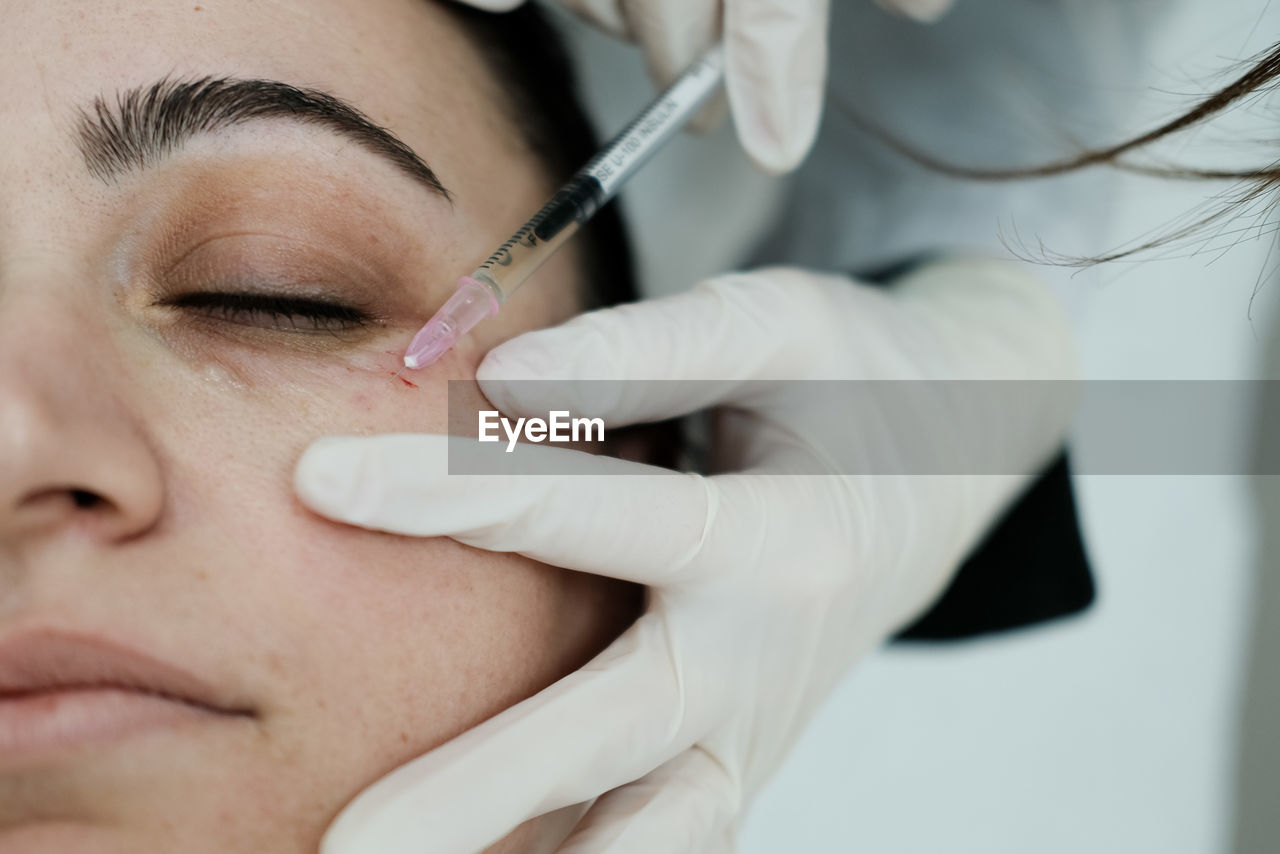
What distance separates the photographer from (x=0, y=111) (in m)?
0.77

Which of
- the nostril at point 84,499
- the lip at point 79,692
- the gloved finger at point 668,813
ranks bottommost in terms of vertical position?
the gloved finger at point 668,813

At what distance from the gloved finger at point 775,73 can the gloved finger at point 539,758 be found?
2.18 feet

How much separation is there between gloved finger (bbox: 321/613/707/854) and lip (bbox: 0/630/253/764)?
0.17 m

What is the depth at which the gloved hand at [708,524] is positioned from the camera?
759mm

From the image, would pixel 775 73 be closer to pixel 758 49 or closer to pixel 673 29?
pixel 758 49

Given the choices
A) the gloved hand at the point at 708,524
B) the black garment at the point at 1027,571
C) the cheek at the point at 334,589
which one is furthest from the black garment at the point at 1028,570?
the cheek at the point at 334,589

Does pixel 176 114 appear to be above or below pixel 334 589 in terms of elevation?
above

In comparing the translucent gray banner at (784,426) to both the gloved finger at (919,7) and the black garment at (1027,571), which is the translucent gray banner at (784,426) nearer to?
the black garment at (1027,571)

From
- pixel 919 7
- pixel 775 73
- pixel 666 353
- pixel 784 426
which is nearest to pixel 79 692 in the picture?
pixel 666 353

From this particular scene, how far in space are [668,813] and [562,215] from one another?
2.16 ft

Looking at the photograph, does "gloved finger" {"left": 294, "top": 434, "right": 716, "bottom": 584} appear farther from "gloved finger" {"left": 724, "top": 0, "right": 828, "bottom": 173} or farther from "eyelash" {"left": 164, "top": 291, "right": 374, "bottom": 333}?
"gloved finger" {"left": 724, "top": 0, "right": 828, "bottom": 173}

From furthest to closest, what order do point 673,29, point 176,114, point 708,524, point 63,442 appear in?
1. point 673,29
2. point 708,524
3. point 176,114
4. point 63,442

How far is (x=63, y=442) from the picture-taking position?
65cm

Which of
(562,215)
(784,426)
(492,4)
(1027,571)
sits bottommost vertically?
(1027,571)
